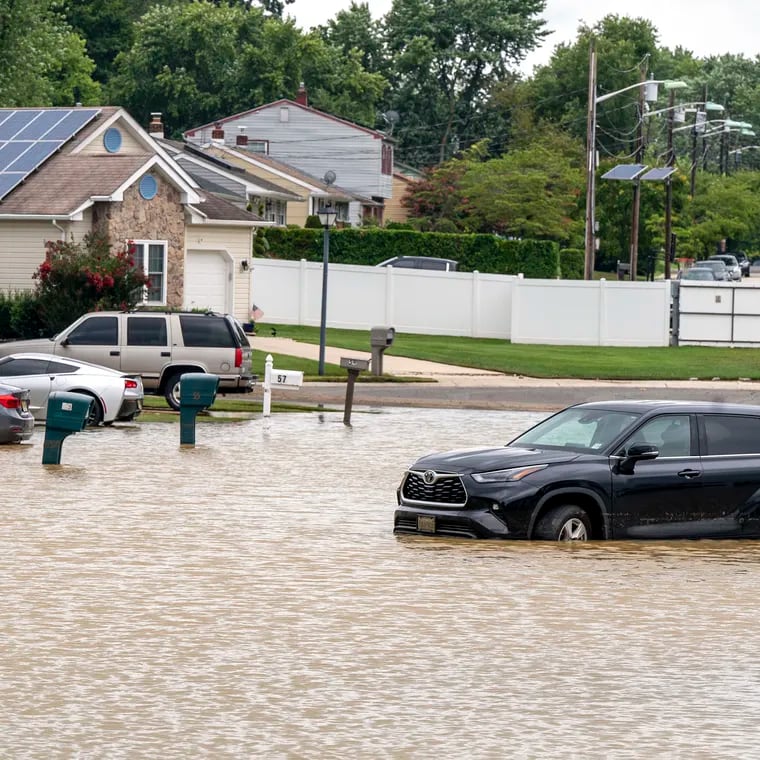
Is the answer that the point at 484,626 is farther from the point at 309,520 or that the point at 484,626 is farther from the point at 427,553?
the point at 309,520

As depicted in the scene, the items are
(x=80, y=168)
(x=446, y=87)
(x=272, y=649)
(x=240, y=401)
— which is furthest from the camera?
(x=446, y=87)

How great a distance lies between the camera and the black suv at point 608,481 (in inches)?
642

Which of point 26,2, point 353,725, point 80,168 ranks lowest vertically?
point 353,725

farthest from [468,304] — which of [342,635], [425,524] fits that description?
[342,635]

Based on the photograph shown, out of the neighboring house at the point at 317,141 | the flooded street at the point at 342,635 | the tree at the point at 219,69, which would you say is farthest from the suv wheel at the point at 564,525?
the tree at the point at 219,69

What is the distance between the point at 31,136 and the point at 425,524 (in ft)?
114

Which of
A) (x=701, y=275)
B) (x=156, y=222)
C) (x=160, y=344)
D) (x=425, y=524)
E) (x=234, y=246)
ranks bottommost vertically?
(x=425, y=524)

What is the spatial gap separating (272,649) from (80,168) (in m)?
36.2

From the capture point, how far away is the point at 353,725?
31.6 ft

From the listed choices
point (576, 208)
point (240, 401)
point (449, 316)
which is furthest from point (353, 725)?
point (576, 208)

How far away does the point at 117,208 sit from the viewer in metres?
45.0

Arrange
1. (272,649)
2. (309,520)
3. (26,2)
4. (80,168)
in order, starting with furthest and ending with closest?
(26,2), (80,168), (309,520), (272,649)

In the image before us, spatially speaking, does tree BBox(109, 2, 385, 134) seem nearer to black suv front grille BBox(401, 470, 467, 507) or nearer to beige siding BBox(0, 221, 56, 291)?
beige siding BBox(0, 221, 56, 291)

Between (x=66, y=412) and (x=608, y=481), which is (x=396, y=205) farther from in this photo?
(x=608, y=481)
